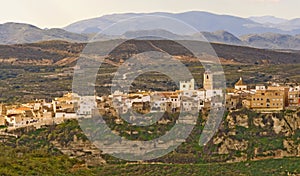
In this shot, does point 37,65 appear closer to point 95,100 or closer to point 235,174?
point 95,100

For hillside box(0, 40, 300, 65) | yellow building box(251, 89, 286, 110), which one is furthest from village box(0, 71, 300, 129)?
hillside box(0, 40, 300, 65)

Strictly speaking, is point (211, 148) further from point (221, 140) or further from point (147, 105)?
point (147, 105)

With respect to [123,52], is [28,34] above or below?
above

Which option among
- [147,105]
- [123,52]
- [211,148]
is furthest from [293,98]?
[123,52]

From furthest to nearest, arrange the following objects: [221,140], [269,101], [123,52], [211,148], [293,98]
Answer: [123,52] → [293,98] → [269,101] → [221,140] → [211,148]

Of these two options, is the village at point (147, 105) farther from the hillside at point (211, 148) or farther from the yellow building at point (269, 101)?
the hillside at point (211, 148)

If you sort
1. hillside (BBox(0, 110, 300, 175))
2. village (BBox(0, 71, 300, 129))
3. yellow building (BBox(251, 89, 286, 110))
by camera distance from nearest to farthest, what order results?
hillside (BBox(0, 110, 300, 175)) < village (BBox(0, 71, 300, 129)) < yellow building (BBox(251, 89, 286, 110))

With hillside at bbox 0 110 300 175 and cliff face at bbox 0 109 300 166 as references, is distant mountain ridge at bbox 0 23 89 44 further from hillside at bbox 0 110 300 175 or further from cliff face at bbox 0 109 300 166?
hillside at bbox 0 110 300 175

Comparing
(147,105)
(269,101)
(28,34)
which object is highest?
(28,34)

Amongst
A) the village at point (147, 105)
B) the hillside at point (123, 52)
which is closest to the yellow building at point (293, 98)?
the village at point (147, 105)

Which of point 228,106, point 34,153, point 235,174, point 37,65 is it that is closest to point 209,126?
point 228,106

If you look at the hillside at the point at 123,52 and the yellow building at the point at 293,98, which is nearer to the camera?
the yellow building at the point at 293,98
